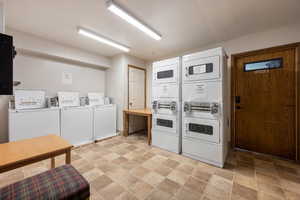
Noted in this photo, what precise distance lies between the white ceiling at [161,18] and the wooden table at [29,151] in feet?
6.47

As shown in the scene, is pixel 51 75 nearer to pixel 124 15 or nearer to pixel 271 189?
pixel 124 15

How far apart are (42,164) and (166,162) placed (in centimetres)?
233

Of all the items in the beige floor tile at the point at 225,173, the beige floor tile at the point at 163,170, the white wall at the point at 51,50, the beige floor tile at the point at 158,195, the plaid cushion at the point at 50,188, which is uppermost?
the white wall at the point at 51,50

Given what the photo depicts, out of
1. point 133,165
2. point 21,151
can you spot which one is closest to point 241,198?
point 133,165

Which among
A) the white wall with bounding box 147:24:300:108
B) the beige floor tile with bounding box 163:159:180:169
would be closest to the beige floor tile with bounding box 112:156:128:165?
the beige floor tile with bounding box 163:159:180:169

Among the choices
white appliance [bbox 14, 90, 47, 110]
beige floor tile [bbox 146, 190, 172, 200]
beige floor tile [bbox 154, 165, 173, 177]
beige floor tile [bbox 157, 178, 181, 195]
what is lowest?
beige floor tile [bbox 146, 190, 172, 200]

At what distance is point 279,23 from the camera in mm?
2236

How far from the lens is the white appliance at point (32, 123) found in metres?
2.27

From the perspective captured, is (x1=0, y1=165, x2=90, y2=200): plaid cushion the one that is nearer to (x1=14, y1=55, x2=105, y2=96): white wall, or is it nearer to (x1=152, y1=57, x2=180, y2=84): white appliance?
(x1=152, y1=57, x2=180, y2=84): white appliance

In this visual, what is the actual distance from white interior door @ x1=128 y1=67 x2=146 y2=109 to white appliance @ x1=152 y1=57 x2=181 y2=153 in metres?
1.31

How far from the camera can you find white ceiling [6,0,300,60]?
178cm

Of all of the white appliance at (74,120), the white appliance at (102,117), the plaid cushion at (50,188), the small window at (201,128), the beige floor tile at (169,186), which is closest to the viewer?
the plaid cushion at (50,188)

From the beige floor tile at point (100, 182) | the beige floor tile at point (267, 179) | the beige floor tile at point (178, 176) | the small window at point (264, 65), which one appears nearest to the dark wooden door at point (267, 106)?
the small window at point (264, 65)

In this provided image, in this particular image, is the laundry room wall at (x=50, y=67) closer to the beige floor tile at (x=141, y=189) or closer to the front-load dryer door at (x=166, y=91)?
the front-load dryer door at (x=166, y=91)
